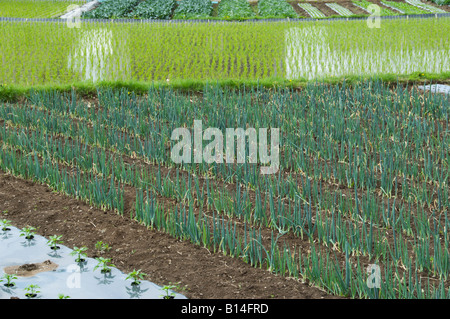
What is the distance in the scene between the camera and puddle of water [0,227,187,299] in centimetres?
367

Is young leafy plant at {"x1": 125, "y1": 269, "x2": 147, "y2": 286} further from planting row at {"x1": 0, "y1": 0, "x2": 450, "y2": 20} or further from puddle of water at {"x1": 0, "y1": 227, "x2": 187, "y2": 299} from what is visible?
planting row at {"x1": 0, "y1": 0, "x2": 450, "y2": 20}

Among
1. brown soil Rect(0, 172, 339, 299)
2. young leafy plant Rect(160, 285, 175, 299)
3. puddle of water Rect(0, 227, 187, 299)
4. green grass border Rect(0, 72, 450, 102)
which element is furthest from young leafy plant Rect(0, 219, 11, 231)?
A: green grass border Rect(0, 72, 450, 102)

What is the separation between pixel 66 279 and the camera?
3.88 m

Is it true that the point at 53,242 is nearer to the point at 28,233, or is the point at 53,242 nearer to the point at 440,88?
the point at 28,233

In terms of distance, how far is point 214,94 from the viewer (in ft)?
25.3

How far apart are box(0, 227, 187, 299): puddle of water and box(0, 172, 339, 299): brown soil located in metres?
0.15

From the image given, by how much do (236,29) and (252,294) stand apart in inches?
374

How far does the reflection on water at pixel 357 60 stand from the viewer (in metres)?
9.13

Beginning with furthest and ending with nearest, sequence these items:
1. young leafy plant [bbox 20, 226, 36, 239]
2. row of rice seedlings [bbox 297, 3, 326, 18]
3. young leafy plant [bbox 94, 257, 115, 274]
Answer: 1. row of rice seedlings [bbox 297, 3, 326, 18]
2. young leafy plant [bbox 20, 226, 36, 239]
3. young leafy plant [bbox 94, 257, 115, 274]

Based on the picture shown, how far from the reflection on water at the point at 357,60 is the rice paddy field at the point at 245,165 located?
0.13ft

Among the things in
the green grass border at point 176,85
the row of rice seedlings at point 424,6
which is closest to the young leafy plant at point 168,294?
the green grass border at point 176,85

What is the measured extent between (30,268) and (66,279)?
29 centimetres

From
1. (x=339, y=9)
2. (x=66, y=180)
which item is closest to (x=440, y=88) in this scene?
(x=66, y=180)
